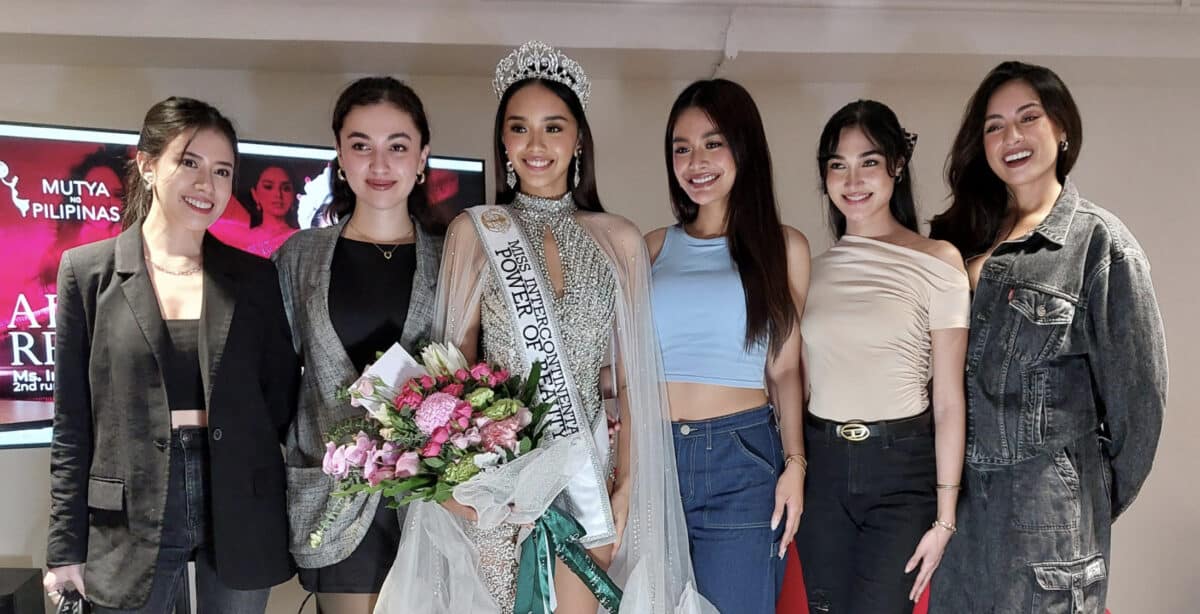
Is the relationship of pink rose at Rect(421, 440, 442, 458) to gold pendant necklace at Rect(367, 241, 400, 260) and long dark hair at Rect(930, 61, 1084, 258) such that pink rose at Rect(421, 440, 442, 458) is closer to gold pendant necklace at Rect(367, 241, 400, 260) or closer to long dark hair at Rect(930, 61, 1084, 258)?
gold pendant necklace at Rect(367, 241, 400, 260)

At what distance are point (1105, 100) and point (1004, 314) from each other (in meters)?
2.01

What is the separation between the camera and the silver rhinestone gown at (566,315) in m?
1.70

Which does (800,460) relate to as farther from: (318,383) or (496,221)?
(318,383)

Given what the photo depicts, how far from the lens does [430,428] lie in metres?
1.46

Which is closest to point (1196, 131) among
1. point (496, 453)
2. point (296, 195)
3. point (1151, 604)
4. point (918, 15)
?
point (918, 15)

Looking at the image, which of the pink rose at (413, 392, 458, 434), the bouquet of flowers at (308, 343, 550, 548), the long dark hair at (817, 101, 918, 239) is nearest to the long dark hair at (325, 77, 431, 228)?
the bouquet of flowers at (308, 343, 550, 548)

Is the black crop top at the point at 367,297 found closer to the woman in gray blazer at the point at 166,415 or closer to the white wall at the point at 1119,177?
the woman in gray blazer at the point at 166,415

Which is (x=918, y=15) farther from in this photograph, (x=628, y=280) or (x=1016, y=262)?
(x=628, y=280)

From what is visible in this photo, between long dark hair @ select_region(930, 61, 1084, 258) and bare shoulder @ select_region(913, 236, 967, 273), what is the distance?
12 centimetres

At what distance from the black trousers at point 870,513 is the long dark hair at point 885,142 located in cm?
53

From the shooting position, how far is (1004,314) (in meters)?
1.74

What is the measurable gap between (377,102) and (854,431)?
1.32 m

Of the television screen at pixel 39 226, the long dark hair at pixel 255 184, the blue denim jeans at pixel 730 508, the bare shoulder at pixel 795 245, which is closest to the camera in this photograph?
the blue denim jeans at pixel 730 508

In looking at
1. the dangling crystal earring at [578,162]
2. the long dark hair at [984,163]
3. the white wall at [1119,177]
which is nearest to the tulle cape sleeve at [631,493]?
the dangling crystal earring at [578,162]
